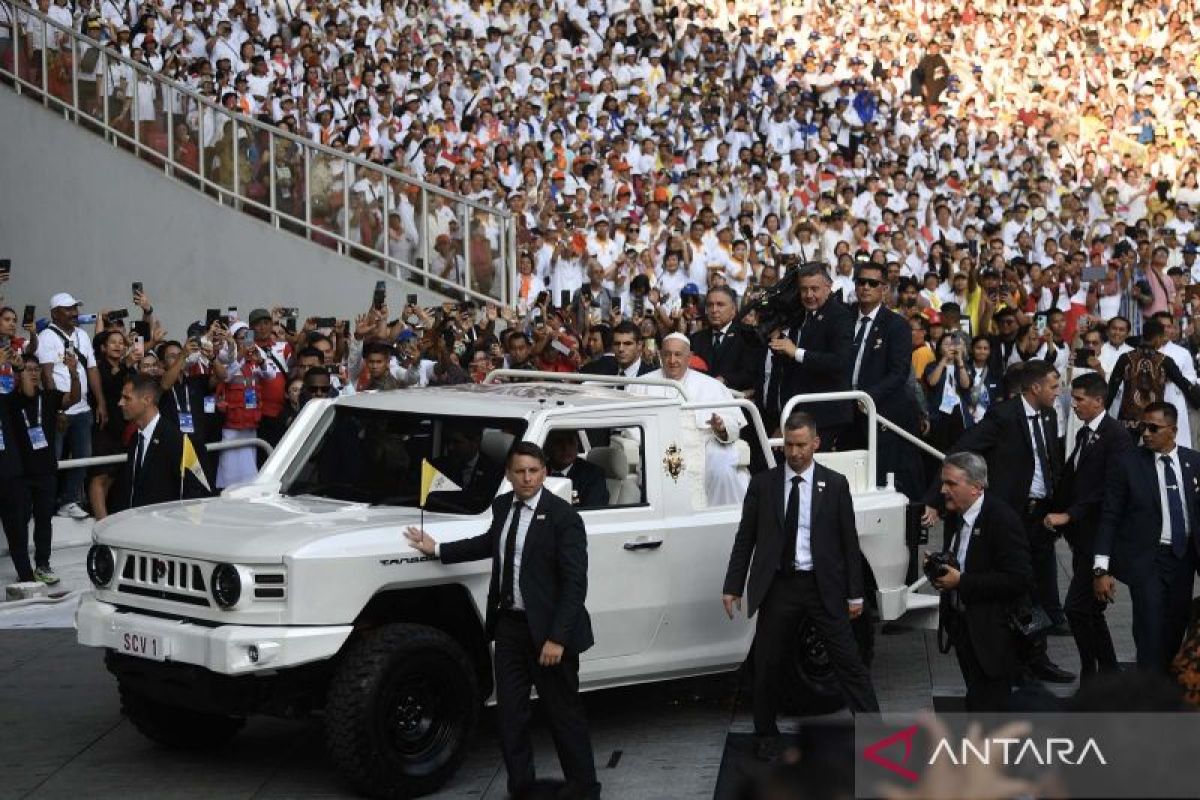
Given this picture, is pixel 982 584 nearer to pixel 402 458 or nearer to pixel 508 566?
pixel 508 566

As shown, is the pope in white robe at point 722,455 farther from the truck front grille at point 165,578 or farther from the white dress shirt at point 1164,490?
the truck front grille at point 165,578

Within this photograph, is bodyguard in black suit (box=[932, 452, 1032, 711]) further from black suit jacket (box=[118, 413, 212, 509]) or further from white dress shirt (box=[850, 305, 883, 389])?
black suit jacket (box=[118, 413, 212, 509])

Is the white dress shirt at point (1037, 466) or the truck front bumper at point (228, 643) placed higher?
the white dress shirt at point (1037, 466)

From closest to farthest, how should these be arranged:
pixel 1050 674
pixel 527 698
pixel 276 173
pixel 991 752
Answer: pixel 991 752 → pixel 527 698 → pixel 1050 674 → pixel 276 173

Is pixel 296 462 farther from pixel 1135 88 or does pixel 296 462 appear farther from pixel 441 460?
pixel 1135 88

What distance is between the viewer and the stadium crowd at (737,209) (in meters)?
12.5

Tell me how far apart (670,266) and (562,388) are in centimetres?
1218

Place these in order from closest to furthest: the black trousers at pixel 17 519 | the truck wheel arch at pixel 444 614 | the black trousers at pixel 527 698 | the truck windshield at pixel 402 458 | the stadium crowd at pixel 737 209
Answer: the black trousers at pixel 527 698 < the truck wheel arch at pixel 444 614 < the truck windshield at pixel 402 458 < the stadium crowd at pixel 737 209 < the black trousers at pixel 17 519

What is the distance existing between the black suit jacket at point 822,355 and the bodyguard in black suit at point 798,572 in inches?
98.5

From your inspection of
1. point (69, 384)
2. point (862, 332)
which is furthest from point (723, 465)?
point (69, 384)

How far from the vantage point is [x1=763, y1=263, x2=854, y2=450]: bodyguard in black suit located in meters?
11.5

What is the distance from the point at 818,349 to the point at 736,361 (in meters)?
0.79

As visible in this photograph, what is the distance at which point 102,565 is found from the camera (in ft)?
29.0

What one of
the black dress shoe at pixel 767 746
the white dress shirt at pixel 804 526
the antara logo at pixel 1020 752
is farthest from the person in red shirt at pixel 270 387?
the antara logo at pixel 1020 752
